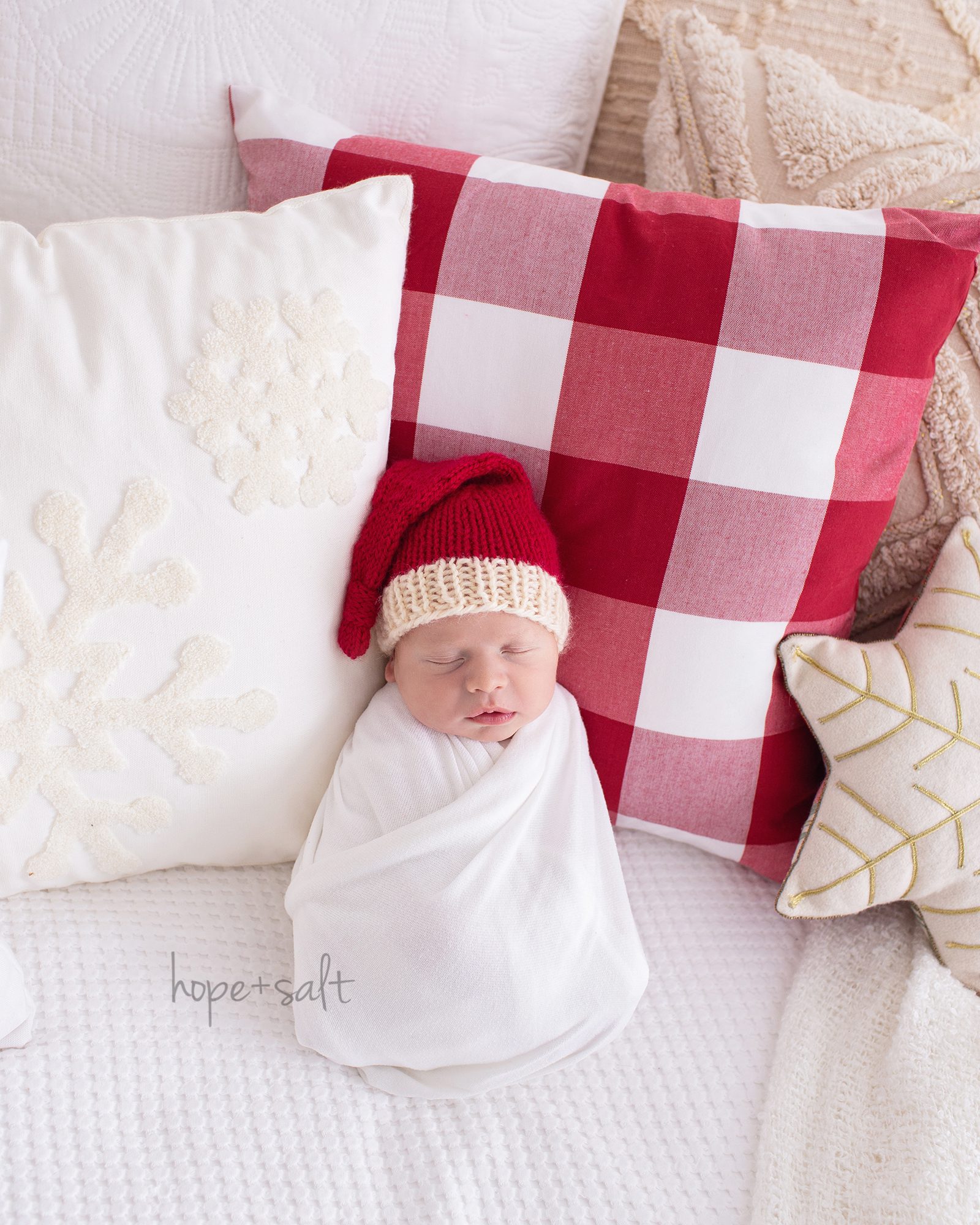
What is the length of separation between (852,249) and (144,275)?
2.01ft

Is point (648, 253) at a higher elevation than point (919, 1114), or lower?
higher

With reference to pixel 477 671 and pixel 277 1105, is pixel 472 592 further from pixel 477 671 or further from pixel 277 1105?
pixel 277 1105

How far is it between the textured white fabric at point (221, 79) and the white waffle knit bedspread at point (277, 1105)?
0.71 metres

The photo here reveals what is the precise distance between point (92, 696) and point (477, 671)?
0.33 metres

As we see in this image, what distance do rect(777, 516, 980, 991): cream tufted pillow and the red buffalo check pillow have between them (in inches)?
2.1

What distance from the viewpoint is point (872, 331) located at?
2.59ft

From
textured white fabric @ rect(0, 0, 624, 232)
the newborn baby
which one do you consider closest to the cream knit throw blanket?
the newborn baby

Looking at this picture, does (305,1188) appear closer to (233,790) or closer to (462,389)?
(233,790)

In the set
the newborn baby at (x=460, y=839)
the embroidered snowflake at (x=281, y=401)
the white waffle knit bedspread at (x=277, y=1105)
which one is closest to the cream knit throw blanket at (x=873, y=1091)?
the white waffle knit bedspread at (x=277, y=1105)

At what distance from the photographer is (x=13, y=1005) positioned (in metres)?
0.74

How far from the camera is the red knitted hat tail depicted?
82 centimetres

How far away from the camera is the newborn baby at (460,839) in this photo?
0.76m

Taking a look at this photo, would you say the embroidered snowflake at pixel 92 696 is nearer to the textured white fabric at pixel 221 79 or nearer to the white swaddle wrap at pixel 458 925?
the white swaddle wrap at pixel 458 925

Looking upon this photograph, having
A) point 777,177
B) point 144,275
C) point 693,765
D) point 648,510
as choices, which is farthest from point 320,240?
point 693,765
